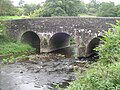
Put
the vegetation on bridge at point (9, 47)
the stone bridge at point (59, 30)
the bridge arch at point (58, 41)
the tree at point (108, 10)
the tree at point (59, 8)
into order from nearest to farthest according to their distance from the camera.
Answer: the stone bridge at point (59, 30) → the vegetation on bridge at point (9, 47) → the bridge arch at point (58, 41) → the tree at point (108, 10) → the tree at point (59, 8)

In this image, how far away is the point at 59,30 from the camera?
3509cm

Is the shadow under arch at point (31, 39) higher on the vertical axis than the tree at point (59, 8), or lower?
lower

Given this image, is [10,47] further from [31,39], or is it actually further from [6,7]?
[6,7]

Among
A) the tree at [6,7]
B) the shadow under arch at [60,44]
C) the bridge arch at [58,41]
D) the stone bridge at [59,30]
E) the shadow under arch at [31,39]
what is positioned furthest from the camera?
the tree at [6,7]

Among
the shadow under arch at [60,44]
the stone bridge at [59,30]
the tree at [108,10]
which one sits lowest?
the shadow under arch at [60,44]

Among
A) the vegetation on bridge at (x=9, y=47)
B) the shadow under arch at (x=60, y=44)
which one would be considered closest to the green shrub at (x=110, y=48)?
the vegetation on bridge at (x=9, y=47)

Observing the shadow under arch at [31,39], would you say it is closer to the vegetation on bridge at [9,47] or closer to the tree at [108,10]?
the vegetation on bridge at [9,47]

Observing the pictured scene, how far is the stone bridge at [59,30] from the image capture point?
32594 millimetres

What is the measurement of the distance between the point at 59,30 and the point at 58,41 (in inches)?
256

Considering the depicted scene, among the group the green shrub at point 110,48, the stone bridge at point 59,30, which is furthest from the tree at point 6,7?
the green shrub at point 110,48

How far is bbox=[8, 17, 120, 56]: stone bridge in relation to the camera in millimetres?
32594

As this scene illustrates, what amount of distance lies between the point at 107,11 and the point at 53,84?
30672 mm

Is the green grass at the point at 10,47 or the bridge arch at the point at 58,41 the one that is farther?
the bridge arch at the point at 58,41

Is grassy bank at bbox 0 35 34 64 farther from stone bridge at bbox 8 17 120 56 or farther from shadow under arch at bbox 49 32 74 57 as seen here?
A: shadow under arch at bbox 49 32 74 57
